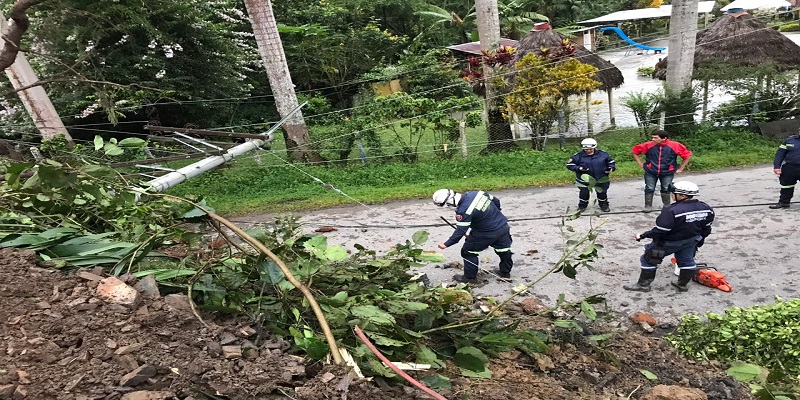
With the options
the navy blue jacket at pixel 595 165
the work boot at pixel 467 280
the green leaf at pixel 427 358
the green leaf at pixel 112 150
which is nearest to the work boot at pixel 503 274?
the work boot at pixel 467 280

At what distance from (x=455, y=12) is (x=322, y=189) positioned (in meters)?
17.7

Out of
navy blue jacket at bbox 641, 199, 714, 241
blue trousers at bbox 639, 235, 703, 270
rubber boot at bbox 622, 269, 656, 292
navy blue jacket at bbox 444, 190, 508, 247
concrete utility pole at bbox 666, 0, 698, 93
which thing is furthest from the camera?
concrete utility pole at bbox 666, 0, 698, 93

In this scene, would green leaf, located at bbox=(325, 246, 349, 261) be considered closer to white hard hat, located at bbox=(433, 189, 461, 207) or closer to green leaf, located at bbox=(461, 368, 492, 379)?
green leaf, located at bbox=(461, 368, 492, 379)

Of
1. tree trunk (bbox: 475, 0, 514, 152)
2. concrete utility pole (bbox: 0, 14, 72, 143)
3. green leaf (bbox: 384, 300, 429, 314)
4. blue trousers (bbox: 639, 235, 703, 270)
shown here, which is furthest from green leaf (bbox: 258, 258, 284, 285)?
concrete utility pole (bbox: 0, 14, 72, 143)

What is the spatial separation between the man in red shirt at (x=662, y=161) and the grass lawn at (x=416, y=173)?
1.72 metres

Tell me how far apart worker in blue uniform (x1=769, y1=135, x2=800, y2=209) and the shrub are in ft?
12.1

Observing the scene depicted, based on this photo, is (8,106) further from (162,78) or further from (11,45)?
(11,45)

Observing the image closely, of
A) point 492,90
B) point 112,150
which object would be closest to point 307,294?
point 112,150

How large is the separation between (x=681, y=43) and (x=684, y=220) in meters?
7.03

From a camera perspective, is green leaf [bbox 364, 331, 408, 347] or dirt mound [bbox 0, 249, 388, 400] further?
green leaf [bbox 364, 331, 408, 347]

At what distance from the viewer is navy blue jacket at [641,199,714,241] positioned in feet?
15.7

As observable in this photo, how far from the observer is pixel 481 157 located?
34.7 feet

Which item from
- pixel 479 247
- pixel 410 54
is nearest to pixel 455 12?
pixel 410 54

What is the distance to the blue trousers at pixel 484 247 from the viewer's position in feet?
17.8
